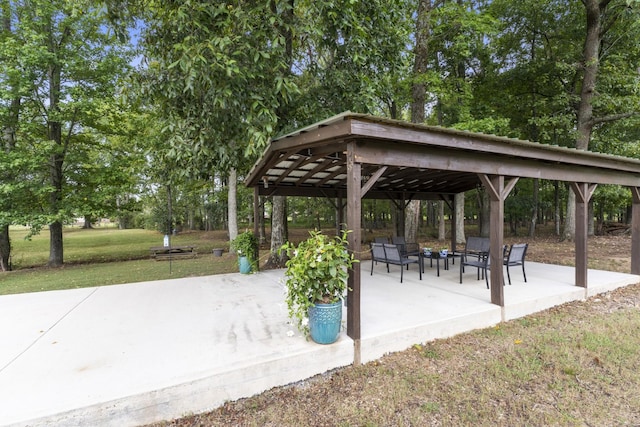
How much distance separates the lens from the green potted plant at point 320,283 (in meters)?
2.81

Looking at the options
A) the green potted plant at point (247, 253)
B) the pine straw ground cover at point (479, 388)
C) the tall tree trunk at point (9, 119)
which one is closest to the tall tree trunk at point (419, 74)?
the green potted plant at point (247, 253)

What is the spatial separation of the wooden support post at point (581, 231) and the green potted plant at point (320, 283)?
474 centimetres

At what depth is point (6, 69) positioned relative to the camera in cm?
733

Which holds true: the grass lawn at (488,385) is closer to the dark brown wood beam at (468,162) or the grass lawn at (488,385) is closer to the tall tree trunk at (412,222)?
the dark brown wood beam at (468,162)

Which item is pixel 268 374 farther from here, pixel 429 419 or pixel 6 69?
pixel 6 69

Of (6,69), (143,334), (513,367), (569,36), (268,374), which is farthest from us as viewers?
(569,36)

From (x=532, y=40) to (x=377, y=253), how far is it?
12.8m

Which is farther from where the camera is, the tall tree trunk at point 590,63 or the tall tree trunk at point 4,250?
the tall tree trunk at point 590,63

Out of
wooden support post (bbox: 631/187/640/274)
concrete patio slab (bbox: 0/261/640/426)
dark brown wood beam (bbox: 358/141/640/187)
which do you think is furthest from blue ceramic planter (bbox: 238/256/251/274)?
wooden support post (bbox: 631/187/640/274)

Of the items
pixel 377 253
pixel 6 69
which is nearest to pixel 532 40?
pixel 377 253

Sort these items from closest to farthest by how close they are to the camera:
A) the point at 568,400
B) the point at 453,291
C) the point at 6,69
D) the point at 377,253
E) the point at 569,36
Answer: the point at 568,400 → the point at 453,291 → the point at 377,253 → the point at 6,69 → the point at 569,36

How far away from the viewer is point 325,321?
286 cm

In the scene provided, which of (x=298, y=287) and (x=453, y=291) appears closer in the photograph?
(x=298, y=287)

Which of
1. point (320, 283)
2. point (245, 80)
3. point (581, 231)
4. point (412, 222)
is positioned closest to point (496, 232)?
point (581, 231)
